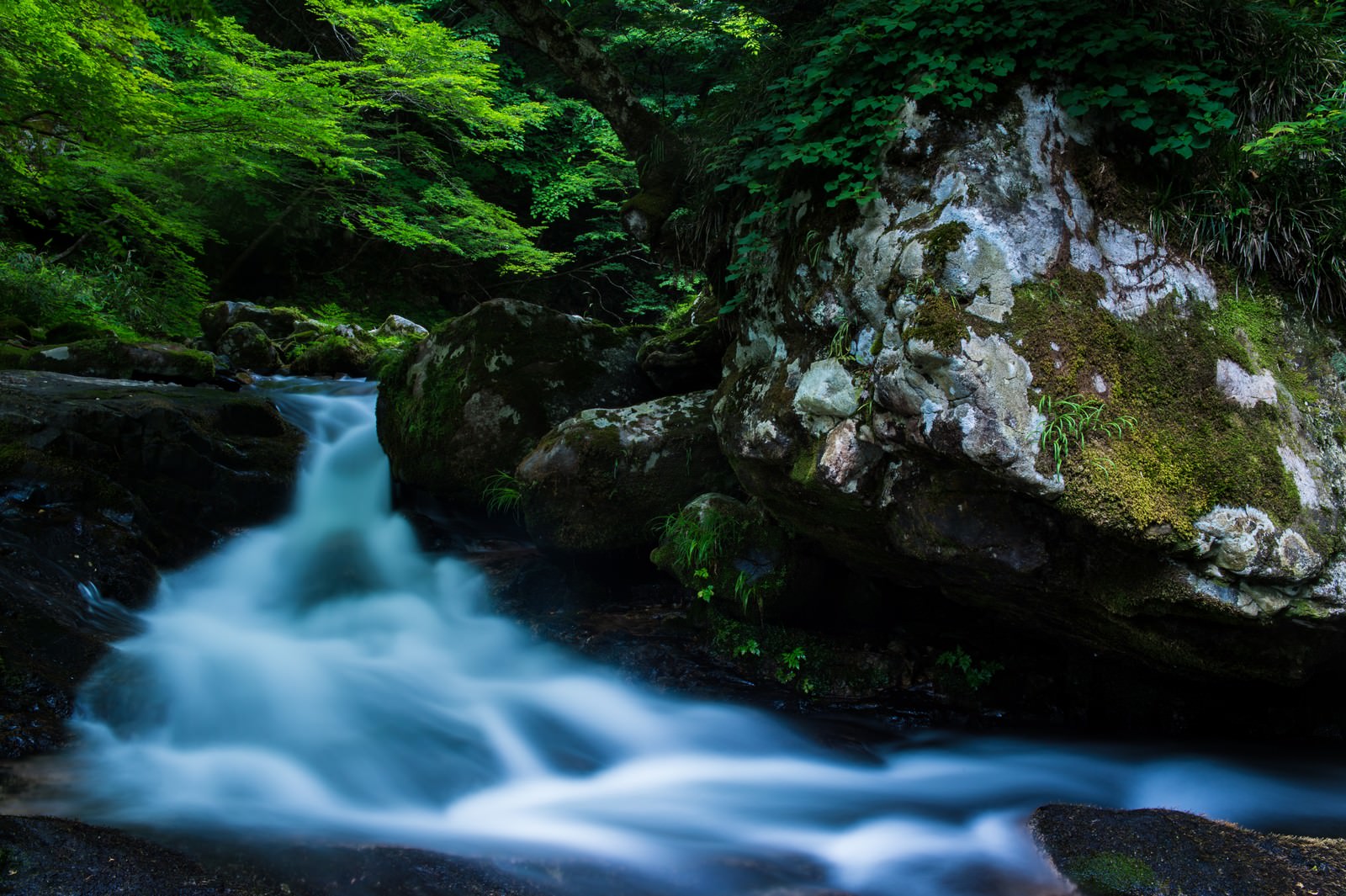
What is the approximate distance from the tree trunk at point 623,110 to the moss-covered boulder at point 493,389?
1828 mm

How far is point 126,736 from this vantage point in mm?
4156

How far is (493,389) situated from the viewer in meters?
7.06

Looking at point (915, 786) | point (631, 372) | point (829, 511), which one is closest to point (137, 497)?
point (631, 372)

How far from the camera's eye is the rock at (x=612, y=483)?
596 centimetres

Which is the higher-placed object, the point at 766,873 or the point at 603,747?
the point at 766,873

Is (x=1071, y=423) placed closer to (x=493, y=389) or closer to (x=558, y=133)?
(x=493, y=389)

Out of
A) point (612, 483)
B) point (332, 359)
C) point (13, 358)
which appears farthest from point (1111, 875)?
point (332, 359)

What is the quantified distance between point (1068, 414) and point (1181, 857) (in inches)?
67.6

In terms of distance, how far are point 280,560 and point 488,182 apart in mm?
13120

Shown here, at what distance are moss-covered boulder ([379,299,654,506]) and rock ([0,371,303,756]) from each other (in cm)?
147

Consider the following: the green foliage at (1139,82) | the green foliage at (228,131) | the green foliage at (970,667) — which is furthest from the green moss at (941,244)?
the green foliage at (228,131)

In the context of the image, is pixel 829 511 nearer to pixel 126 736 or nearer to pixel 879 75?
pixel 879 75

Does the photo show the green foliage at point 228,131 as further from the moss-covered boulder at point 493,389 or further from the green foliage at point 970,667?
the green foliage at point 970,667

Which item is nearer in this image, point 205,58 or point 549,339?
point 549,339
